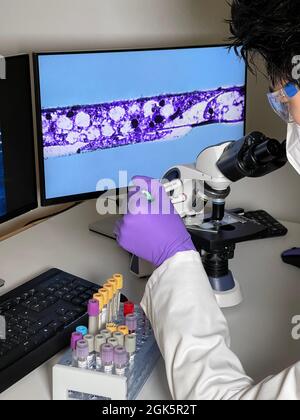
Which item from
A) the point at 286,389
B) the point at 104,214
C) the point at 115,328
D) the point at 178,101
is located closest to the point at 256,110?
the point at 178,101

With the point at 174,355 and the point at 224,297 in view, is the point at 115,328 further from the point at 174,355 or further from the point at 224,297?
the point at 224,297

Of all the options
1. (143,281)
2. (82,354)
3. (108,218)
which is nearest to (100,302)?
(82,354)

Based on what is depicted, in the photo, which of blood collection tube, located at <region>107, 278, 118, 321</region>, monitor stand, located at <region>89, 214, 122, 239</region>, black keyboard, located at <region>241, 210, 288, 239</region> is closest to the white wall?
black keyboard, located at <region>241, 210, 288, 239</region>

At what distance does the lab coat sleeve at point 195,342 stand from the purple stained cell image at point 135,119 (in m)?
0.50

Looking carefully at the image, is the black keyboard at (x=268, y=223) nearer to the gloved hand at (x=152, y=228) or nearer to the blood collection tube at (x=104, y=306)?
the gloved hand at (x=152, y=228)

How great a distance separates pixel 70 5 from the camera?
161 centimetres

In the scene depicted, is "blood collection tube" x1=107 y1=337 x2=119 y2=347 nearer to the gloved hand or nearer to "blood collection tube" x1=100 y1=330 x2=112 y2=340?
"blood collection tube" x1=100 y1=330 x2=112 y2=340

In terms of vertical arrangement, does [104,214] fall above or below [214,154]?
below

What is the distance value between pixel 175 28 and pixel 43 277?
0.88 meters

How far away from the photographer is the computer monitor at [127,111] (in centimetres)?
134

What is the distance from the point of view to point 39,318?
41.3 inches

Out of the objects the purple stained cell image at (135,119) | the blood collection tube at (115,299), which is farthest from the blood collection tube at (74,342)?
the purple stained cell image at (135,119)

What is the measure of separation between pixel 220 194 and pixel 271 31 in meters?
0.45

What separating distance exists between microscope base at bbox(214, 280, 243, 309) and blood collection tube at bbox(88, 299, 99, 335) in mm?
302
